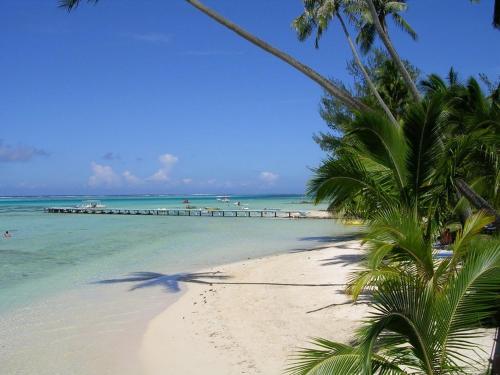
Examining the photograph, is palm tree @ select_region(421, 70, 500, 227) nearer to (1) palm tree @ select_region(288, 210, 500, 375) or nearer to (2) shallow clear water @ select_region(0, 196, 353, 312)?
(1) palm tree @ select_region(288, 210, 500, 375)

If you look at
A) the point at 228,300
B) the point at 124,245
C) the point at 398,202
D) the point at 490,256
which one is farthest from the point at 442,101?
the point at 124,245

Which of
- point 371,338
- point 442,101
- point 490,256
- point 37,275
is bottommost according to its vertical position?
point 37,275

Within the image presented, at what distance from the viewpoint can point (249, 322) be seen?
27.3 feet

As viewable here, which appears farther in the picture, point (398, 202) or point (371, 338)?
point (398, 202)

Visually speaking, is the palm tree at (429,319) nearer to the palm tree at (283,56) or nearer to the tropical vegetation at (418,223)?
the tropical vegetation at (418,223)

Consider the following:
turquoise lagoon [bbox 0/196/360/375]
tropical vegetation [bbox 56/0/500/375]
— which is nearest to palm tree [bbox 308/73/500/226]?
tropical vegetation [bbox 56/0/500/375]

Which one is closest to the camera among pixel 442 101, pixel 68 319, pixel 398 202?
pixel 442 101

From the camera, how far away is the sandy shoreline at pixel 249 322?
657cm

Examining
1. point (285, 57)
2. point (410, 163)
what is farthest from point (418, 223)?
point (285, 57)

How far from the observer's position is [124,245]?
23.4m

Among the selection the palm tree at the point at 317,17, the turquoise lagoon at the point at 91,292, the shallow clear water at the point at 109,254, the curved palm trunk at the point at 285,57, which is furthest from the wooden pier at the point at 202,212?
the curved palm trunk at the point at 285,57

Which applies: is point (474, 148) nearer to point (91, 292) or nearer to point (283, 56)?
point (283, 56)

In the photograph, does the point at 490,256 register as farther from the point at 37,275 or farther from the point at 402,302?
the point at 37,275

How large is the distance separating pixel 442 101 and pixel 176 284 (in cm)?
926
